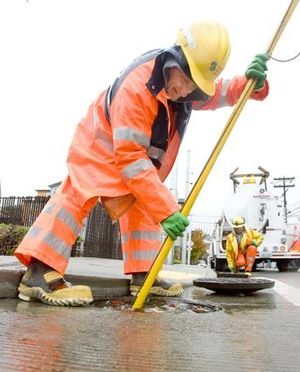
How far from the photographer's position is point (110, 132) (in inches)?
98.3

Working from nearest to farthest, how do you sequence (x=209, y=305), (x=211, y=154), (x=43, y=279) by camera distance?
(x=43, y=279)
(x=209, y=305)
(x=211, y=154)

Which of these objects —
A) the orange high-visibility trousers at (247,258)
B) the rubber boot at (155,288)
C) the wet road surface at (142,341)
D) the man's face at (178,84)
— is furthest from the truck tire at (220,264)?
the wet road surface at (142,341)

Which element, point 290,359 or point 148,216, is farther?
point 148,216

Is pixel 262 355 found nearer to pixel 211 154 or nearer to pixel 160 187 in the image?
pixel 160 187

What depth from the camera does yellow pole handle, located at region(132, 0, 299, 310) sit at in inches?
87.5

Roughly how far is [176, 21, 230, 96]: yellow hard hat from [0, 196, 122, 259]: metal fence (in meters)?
7.35

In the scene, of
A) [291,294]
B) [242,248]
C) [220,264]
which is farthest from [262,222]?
[291,294]

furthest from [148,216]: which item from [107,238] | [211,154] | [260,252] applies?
[260,252]

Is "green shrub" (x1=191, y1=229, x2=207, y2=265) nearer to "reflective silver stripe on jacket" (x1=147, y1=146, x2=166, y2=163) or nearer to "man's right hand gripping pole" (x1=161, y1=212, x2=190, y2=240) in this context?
"reflective silver stripe on jacket" (x1=147, y1=146, x2=166, y2=163)

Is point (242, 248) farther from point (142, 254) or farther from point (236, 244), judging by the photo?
point (142, 254)

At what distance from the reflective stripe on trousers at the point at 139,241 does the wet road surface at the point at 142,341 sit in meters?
0.93

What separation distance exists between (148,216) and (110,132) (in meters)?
0.70

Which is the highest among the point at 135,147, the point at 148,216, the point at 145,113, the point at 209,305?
the point at 145,113

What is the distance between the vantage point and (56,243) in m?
2.26
